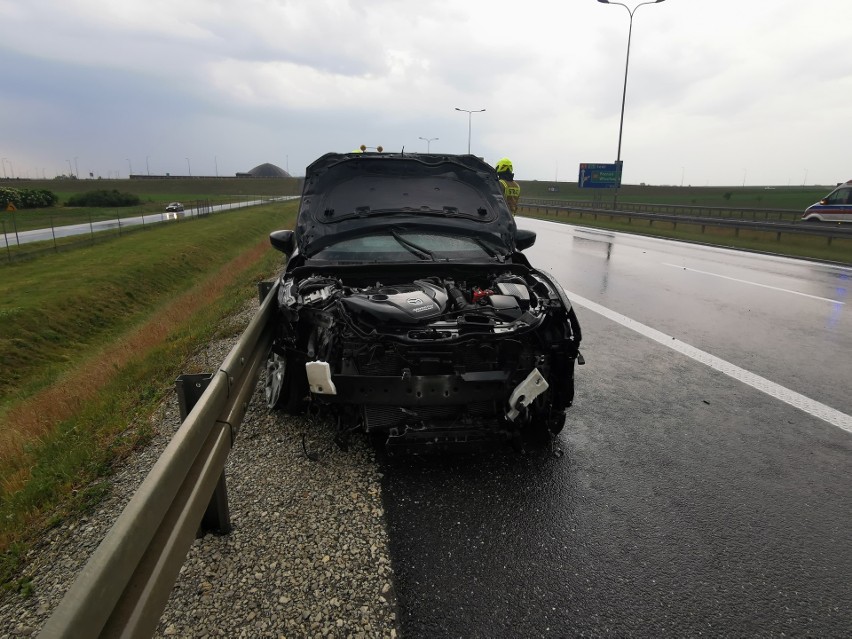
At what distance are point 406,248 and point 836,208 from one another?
22.9 metres

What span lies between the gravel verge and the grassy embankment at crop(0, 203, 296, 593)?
16 cm

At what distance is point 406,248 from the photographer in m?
4.66

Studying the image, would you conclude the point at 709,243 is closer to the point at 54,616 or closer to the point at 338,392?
Result: the point at 338,392

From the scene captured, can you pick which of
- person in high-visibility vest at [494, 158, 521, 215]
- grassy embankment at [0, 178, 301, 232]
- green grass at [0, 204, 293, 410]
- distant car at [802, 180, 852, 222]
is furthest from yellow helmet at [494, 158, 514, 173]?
grassy embankment at [0, 178, 301, 232]

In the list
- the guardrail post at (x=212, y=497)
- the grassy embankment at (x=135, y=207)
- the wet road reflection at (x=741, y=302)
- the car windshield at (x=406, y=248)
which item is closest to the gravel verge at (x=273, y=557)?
the guardrail post at (x=212, y=497)

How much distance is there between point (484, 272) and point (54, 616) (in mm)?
3646

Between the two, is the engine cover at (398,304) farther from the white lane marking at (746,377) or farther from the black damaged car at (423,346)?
the white lane marking at (746,377)

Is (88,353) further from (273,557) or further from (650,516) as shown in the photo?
(650,516)

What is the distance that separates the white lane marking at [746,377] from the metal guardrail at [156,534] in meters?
4.35

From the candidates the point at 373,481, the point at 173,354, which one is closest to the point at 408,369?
the point at 373,481

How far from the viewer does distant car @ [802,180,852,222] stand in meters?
19.9

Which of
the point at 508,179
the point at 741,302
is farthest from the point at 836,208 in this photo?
the point at 508,179

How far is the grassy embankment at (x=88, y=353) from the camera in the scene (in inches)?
125

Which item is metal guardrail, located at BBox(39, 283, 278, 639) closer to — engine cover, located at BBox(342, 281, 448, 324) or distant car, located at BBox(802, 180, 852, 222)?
engine cover, located at BBox(342, 281, 448, 324)
